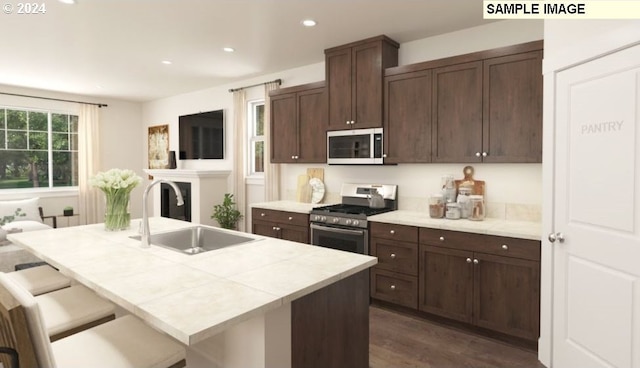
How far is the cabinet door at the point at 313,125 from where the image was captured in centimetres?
410

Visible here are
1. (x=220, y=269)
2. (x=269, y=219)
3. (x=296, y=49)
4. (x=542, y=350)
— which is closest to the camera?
(x=220, y=269)

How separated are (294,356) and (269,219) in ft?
9.04

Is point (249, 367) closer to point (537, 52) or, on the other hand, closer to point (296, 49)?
point (537, 52)

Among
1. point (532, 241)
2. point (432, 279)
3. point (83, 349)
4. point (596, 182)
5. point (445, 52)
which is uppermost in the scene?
point (445, 52)

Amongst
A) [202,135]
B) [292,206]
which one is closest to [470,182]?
[292,206]

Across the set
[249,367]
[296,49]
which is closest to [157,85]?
[296,49]

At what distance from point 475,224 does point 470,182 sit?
547 millimetres

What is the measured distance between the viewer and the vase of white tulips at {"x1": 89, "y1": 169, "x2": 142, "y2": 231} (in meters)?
2.60

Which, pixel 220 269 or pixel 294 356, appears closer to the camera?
pixel 294 356

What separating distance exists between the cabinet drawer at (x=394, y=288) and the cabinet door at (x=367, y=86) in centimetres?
145

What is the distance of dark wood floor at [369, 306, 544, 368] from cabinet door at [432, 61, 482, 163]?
4.72ft

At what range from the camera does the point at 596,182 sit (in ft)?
6.77

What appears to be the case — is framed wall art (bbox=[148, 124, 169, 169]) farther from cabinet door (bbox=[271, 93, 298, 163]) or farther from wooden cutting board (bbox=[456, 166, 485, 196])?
wooden cutting board (bbox=[456, 166, 485, 196])

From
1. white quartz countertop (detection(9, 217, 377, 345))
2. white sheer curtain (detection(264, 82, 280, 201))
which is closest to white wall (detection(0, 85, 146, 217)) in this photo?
white sheer curtain (detection(264, 82, 280, 201))
